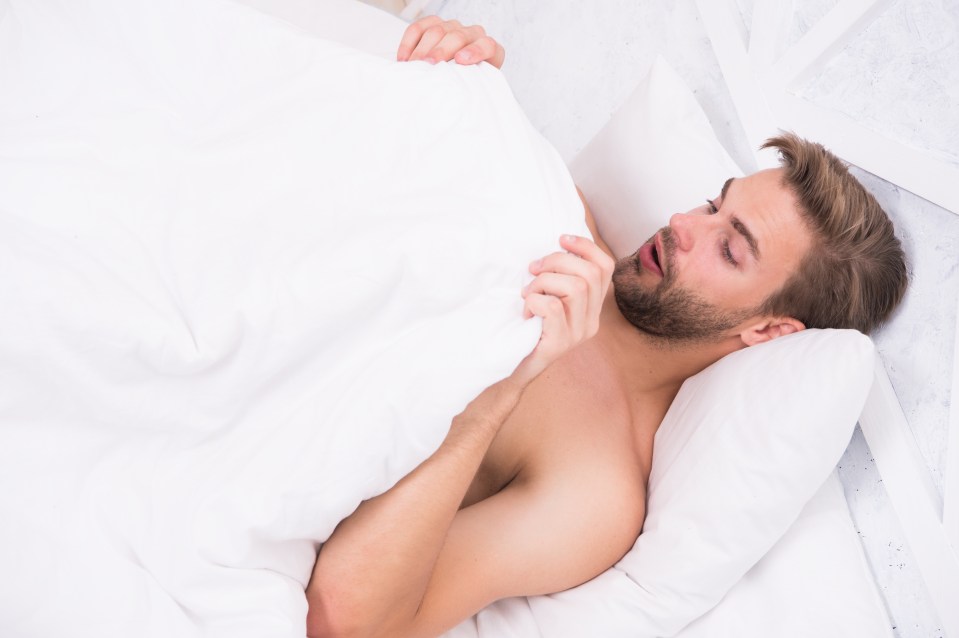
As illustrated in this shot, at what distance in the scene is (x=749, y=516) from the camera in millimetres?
1069

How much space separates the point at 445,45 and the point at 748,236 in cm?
66

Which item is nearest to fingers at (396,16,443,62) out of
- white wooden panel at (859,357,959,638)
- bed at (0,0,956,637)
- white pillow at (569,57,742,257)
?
bed at (0,0,956,637)

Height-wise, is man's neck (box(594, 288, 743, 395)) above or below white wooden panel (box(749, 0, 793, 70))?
below

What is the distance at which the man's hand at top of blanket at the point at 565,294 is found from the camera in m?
0.91

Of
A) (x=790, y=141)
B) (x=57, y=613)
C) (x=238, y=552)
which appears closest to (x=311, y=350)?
(x=238, y=552)

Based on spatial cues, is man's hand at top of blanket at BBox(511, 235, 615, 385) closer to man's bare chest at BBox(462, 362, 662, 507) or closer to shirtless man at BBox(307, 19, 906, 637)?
shirtless man at BBox(307, 19, 906, 637)

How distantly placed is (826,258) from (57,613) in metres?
1.35

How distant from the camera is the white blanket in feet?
2.63

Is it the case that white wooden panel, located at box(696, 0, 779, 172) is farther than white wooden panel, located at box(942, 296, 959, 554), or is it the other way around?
white wooden panel, located at box(696, 0, 779, 172)

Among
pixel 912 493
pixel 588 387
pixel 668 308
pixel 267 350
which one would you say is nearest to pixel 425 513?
pixel 267 350

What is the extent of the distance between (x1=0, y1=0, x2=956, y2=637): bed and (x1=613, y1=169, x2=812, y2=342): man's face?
0.51 feet

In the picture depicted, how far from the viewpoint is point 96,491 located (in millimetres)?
822

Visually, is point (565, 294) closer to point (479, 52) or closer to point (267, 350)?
point (267, 350)

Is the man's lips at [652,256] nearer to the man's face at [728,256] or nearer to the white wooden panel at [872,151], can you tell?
the man's face at [728,256]
